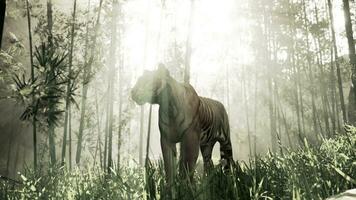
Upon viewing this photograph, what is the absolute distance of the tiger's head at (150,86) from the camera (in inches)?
131

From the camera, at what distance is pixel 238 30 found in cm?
2636

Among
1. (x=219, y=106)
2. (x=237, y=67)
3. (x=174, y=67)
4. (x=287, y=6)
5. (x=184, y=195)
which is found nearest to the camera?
(x=184, y=195)

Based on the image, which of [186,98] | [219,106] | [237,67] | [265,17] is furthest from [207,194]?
[237,67]

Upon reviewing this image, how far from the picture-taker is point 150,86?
334 cm

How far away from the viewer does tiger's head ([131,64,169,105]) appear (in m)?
3.33

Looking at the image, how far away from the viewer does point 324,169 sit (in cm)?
251

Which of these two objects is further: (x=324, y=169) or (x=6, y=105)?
(x=6, y=105)

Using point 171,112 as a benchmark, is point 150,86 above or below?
above

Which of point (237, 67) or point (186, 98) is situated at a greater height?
point (237, 67)

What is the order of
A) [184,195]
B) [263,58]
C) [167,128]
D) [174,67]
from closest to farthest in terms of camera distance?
[184,195] < [167,128] < [263,58] < [174,67]

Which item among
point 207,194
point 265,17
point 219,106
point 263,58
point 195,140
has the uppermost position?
point 265,17

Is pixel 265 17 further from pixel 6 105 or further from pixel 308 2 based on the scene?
pixel 6 105

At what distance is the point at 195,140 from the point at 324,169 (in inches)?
48.3

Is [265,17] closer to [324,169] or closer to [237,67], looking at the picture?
[237,67]
